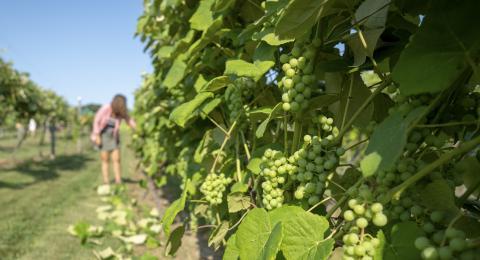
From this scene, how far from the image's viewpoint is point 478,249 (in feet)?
2.07

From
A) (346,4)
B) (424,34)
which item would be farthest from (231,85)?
(424,34)

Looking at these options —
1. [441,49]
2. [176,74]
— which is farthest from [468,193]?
[176,74]

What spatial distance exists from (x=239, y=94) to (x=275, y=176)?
19.2 inches

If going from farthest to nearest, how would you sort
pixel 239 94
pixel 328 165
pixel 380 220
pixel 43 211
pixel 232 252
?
pixel 43 211, pixel 239 94, pixel 232 252, pixel 328 165, pixel 380 220

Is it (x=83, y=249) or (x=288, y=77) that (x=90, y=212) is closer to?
(x=83, y=249)

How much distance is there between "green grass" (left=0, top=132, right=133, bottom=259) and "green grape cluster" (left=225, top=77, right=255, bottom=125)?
9.93 feet

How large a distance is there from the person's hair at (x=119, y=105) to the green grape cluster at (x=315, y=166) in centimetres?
689

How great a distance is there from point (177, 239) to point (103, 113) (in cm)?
Answer: 653

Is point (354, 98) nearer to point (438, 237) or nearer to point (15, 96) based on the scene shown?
point (438, 237)

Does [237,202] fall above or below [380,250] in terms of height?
below

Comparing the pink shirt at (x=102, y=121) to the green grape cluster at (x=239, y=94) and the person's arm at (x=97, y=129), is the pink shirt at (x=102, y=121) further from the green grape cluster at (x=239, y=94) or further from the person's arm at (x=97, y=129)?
the green grape cluster at (x=239, y=94)

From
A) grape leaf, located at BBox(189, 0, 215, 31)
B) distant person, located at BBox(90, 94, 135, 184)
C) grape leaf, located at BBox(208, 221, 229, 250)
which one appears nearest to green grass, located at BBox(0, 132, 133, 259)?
distant person, located at BBox(90, 94, 135, 184)

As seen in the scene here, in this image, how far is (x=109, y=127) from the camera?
7723 mm

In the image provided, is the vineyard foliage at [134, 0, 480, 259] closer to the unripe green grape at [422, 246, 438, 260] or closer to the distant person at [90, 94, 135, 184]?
the unripe green grape at [422, 246, 438, 260]
